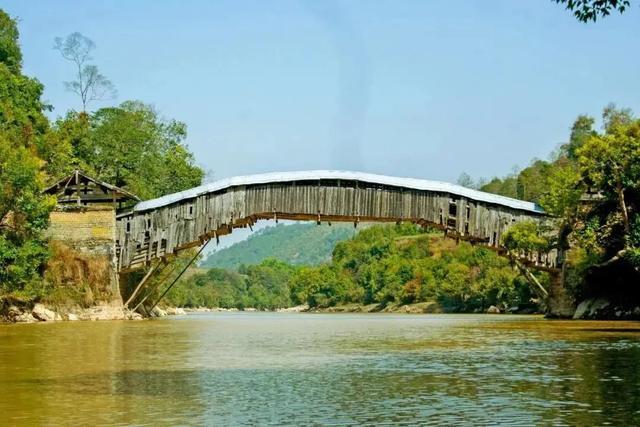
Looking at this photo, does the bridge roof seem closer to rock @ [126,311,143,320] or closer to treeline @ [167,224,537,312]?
rock @ [126,311,143,320]

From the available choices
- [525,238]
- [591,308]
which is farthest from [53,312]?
[591,308]

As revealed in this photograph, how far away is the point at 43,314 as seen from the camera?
4275 cm

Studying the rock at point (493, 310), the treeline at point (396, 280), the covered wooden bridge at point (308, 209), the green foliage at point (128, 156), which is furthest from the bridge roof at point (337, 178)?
the rock at point (493, 310)

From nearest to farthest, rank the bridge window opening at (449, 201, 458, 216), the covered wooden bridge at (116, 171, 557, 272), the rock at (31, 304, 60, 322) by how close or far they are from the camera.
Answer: the rock at (31, 304, 60, 322) < the covered wooden bridge at (116, 171, 557, 272) < the bridge window opening at (449, 201, 458, 216)

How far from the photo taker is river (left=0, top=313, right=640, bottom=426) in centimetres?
1159

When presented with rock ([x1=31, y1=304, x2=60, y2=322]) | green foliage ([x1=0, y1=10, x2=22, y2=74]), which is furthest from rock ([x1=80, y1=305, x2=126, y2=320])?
green foliage ([x1=0, y1=10, x2=22, y2=74])

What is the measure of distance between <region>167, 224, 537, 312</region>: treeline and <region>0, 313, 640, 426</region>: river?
2034 inches

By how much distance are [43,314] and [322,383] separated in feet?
99.1

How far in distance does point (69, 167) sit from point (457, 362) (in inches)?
1751

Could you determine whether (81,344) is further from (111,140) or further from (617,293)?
(111,140)

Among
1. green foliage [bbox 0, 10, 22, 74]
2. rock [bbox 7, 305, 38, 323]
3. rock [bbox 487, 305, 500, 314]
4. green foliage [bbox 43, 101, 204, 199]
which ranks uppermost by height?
green foliage [bbox 0, 10, 22, 74]

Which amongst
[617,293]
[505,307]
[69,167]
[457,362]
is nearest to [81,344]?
[457,362]

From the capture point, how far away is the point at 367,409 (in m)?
12.2

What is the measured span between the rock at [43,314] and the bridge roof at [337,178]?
7.34 m
